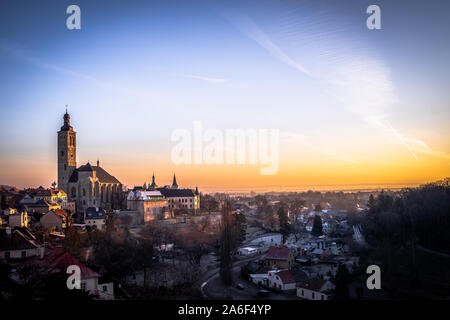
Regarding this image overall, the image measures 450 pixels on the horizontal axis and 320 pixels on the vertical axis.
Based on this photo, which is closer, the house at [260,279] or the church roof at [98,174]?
the house at [260,279]

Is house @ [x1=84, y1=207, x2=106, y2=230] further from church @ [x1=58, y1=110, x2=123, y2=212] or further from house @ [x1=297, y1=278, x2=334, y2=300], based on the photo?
house @ [x1=297, y1=278, x2=334, y2=300]

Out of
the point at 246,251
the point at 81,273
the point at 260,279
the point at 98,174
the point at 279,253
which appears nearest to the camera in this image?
the point at 81,273

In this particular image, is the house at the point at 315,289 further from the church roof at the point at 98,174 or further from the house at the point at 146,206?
the church roof at the point at 98,174

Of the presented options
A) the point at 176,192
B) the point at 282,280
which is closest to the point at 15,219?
the point at 282,280

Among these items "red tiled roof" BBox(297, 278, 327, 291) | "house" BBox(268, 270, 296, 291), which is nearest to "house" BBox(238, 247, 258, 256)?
"house" BBox(268, 270, 296, 291)

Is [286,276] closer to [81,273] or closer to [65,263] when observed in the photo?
[81,273]

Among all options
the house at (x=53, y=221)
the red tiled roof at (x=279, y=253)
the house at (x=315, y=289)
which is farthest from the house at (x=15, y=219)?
the house at (x=315, y=289)

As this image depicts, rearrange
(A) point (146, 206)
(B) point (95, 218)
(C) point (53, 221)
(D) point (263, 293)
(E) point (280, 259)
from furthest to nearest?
1. (A) point (146, 206)
2. (B) point (95, 218)
3. (C) point (53, 221)
4. (E) point (280, 259)
5. (D) point (263, 293)
